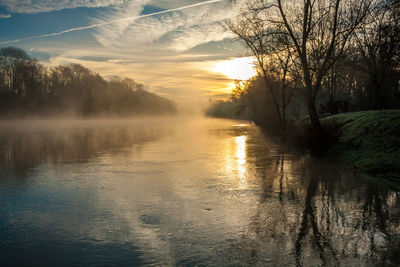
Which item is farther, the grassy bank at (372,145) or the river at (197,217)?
the grassy bank at (372,145)

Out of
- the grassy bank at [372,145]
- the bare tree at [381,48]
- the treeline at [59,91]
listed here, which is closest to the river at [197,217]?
the grassy bank at [372,145]

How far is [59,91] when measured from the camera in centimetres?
7950

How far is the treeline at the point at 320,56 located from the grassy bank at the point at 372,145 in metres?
1.70

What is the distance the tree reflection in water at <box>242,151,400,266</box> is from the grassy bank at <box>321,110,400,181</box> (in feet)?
4.49

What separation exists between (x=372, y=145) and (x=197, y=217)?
32.5ft

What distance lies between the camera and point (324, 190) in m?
9.09

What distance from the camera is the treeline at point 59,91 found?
207 ft

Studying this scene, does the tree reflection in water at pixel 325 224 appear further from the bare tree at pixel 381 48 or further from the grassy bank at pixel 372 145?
the bare tree at pixel 381 48

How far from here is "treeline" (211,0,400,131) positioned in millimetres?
16844

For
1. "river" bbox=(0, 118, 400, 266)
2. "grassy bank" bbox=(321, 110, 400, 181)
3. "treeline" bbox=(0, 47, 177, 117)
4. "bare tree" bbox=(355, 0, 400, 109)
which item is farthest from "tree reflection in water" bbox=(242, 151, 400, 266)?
"treeline" bbox=(0, 47, 177, 117)

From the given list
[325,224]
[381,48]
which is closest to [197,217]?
[325,224]

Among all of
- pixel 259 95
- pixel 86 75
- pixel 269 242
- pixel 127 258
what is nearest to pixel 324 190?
pixel 269 242

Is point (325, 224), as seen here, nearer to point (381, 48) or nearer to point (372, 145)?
point (372, 145)

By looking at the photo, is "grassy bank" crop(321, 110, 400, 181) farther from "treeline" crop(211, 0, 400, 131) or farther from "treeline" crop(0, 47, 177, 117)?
"treeline" crop(0, 47, 177, 117)
